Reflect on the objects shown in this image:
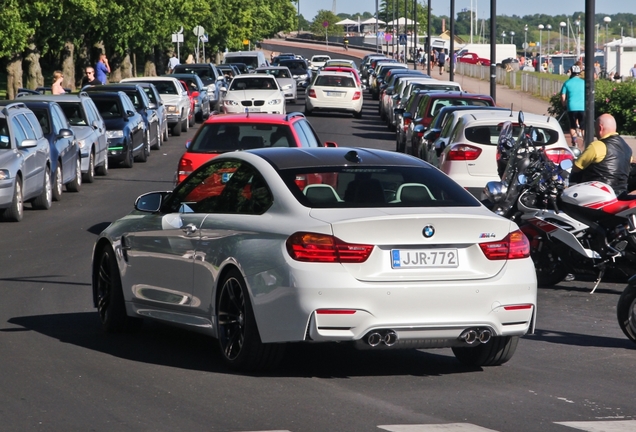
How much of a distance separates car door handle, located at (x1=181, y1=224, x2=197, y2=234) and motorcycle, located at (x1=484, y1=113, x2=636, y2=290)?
4.79 m

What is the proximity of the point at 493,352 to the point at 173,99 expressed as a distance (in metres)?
28.7

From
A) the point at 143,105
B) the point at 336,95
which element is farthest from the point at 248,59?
Result: the point at 143,105

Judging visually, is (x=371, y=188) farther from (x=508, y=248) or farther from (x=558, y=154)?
(x=558, y=154)

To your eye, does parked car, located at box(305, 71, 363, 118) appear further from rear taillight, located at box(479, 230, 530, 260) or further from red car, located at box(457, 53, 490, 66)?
red car, located at box(457, 53, 490, 66)

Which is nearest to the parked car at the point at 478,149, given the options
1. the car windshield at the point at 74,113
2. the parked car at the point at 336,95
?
the car windshield at the point at 74,113

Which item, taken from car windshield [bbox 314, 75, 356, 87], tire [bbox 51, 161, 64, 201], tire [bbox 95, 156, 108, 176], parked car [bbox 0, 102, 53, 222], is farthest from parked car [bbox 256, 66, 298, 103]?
parked car [bbox 0, 102, 53, 222]

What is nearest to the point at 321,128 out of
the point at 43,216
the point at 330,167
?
the point at 43,216

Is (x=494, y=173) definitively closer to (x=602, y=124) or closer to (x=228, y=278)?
(x=602, y=124)

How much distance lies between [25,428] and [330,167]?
8.90 feet

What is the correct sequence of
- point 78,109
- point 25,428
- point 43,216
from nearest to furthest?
point 25,428 < point 43,216 < point 78,109

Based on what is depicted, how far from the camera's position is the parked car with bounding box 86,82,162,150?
2978 cm

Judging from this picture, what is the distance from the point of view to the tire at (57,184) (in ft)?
67.8

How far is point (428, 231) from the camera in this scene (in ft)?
25.0

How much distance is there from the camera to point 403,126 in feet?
95.5
